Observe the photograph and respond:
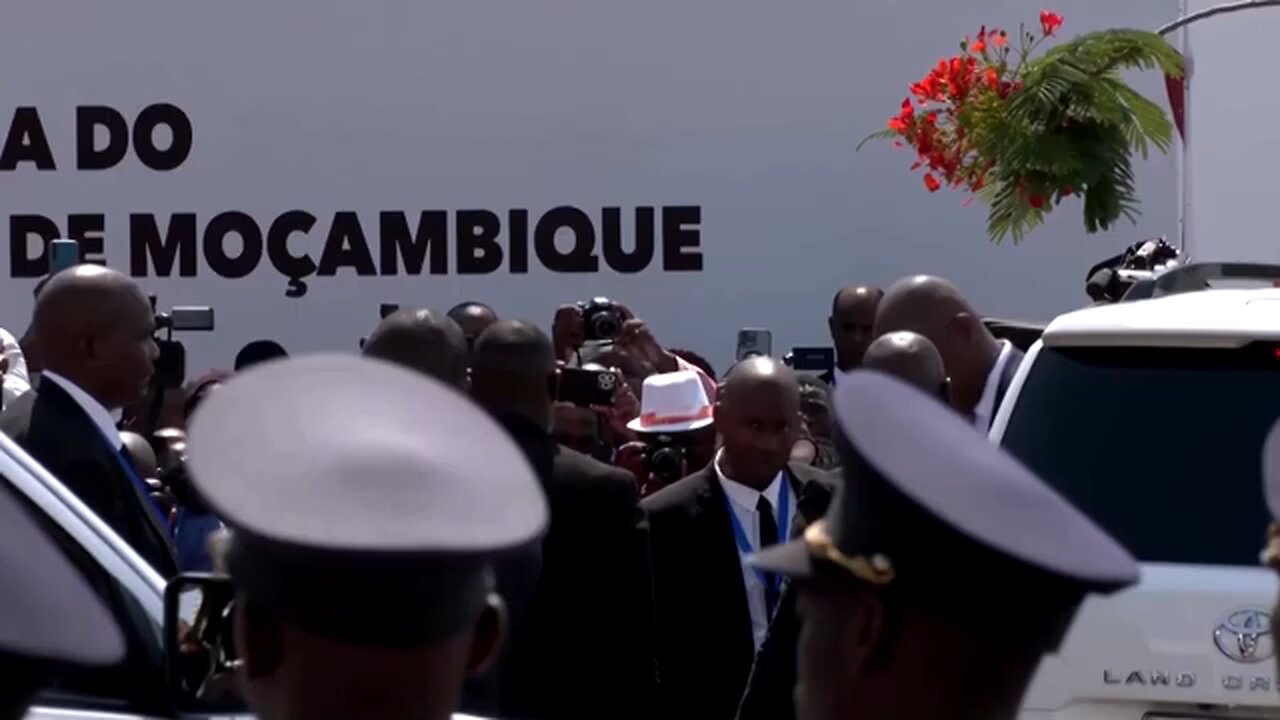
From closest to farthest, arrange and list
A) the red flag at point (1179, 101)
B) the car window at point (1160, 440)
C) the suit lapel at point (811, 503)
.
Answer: the car window at point (1160, 440), the suit lapel at point (811, 503), the red flag at point (1179, 101)

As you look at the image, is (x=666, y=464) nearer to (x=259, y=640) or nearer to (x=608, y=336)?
(x=608, y=336)

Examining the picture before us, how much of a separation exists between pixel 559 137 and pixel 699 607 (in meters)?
10.7

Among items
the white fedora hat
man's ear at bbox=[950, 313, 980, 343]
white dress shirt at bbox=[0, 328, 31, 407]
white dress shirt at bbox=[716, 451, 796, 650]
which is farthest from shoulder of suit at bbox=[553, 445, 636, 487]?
white dress shirt at bbox=[0, 328, 31, 407]

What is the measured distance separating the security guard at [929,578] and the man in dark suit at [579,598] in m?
3.36

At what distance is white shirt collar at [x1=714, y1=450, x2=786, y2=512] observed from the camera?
6230 mm

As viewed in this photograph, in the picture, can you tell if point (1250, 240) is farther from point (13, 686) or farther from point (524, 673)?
point (13, 686)

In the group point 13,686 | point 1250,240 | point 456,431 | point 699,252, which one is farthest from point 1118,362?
point 699,252

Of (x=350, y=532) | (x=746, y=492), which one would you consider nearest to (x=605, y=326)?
(x=746, y=492)

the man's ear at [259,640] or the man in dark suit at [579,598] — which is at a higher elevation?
the man's ear at [259,640]

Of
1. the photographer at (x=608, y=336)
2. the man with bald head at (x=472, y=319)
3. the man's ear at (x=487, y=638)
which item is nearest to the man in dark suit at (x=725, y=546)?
the man with bald head at (x=472, y=319)

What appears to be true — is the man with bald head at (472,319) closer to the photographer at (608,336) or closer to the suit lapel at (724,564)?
the photographer at (608,336)

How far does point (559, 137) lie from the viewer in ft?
54.6

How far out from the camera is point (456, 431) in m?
2.21

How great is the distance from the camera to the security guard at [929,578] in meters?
2.21
